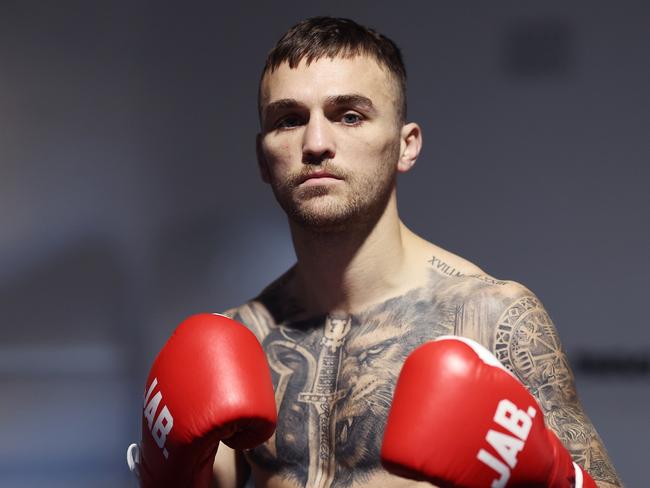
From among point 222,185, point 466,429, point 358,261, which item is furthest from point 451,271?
point 222,185

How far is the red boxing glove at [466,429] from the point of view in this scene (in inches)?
47.2

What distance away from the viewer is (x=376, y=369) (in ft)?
5.17

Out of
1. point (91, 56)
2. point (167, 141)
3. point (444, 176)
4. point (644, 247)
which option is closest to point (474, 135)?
point (444, 176)

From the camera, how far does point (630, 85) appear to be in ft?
9.10

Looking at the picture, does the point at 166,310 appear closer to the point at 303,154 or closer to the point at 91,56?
the point at 91,56

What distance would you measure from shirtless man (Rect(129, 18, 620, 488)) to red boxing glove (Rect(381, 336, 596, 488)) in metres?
0.22

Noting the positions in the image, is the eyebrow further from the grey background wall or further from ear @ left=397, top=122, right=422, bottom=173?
the grey background wall

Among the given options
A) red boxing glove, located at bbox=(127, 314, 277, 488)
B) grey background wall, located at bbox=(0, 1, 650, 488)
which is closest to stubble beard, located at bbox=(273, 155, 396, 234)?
red boxing glove, located at bbox=(127, 314, 277, 488)

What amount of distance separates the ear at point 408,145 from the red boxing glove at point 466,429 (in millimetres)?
565

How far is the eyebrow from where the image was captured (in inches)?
63.6

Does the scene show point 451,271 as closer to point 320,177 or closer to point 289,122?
point 320,177

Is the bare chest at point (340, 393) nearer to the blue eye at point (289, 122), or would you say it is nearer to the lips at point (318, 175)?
the lips at point (318, 175)

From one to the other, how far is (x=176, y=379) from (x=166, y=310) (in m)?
1.46

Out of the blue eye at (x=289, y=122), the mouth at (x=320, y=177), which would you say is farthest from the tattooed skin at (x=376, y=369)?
the blue eye at (x=289, y=122)
